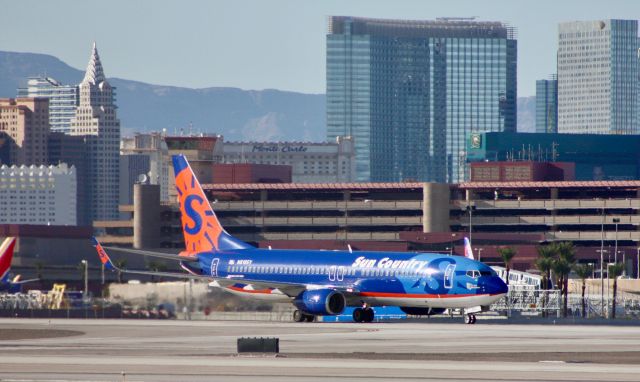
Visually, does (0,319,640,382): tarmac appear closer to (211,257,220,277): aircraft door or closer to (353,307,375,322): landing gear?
(353,307,375,322): landing gear

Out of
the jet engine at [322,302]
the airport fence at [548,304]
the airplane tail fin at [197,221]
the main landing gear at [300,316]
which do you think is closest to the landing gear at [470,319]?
the jet engine at [322,302]

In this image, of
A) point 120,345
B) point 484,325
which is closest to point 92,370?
point 120,345

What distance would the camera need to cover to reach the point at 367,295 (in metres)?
100

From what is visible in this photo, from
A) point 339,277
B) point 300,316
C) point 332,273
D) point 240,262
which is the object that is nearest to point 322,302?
point 339,277

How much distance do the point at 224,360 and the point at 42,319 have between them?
40.7 m

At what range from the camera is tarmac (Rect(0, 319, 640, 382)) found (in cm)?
5800

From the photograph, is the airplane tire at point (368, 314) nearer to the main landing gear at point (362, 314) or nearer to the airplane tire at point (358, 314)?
the main landing gear at point (362, 314)

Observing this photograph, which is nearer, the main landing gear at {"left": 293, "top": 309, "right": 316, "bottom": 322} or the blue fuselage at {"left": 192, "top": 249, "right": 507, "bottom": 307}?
the blue fuselage at {"left": 192, "top": 249, "right": 507, "bottom": 307}

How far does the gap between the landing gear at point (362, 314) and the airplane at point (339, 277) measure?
6 centimetres

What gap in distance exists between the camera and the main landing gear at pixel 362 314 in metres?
100

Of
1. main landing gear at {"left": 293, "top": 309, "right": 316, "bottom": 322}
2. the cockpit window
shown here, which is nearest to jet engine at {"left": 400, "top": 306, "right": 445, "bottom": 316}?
the cockpit window

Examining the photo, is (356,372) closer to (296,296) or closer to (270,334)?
(270,334)

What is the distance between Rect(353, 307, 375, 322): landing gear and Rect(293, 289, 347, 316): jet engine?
93 cm

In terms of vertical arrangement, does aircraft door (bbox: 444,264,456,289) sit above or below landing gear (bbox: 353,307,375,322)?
above
